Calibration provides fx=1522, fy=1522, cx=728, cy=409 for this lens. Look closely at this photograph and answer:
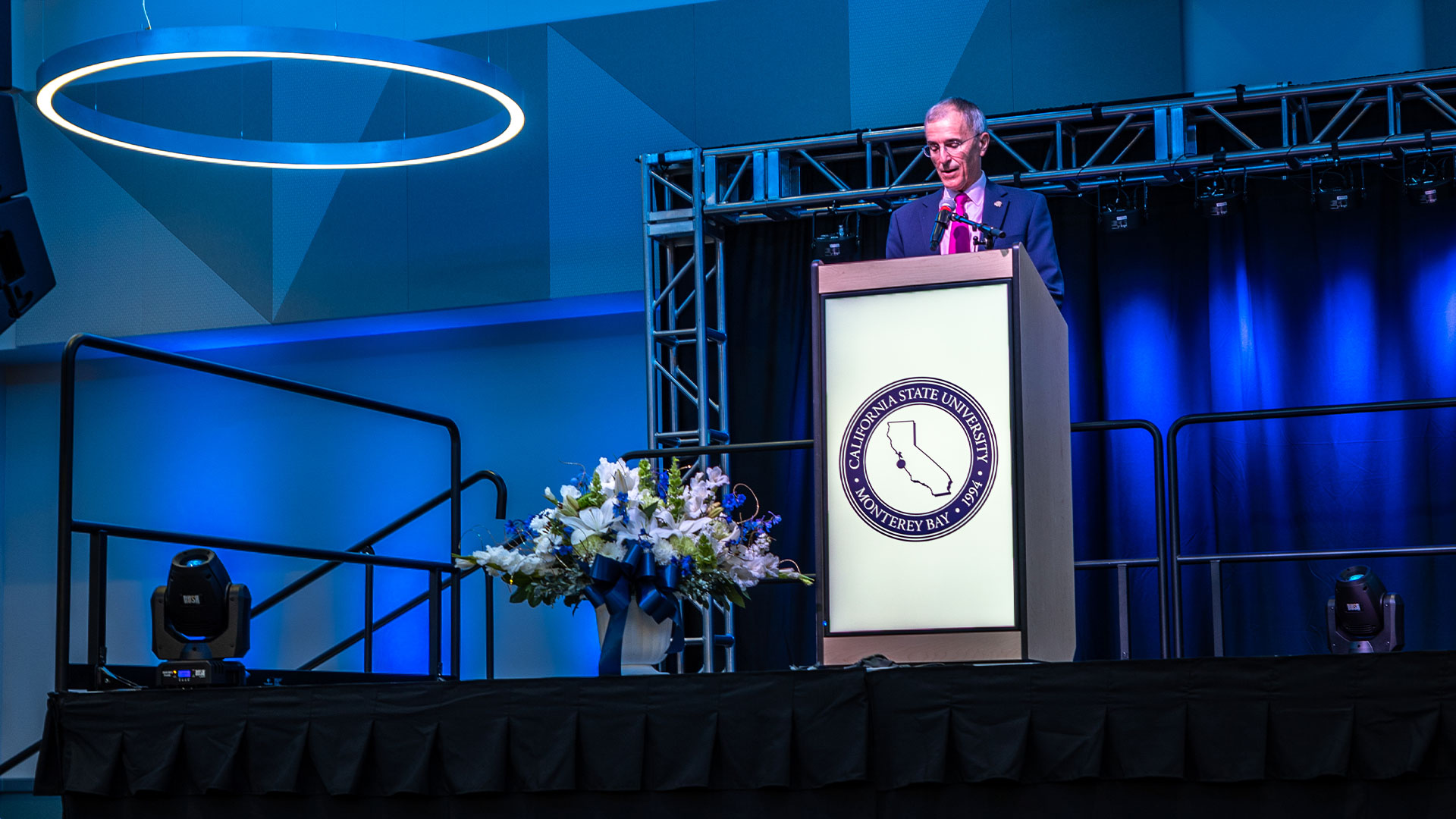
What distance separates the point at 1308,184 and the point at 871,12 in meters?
2.35

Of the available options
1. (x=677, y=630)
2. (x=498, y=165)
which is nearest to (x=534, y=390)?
(x=498, y=165)

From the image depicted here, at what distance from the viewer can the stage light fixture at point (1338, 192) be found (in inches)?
263

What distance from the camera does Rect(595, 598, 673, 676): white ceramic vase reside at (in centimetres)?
318

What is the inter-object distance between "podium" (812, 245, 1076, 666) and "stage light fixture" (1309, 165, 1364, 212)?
494cm

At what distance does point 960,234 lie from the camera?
3049 mm

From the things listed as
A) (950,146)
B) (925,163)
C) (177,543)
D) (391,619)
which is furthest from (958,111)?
(391,619)

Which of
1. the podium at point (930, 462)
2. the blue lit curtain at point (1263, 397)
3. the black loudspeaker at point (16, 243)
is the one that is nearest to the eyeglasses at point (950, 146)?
the podium at point (930, 462)

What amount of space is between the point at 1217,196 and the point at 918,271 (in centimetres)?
498

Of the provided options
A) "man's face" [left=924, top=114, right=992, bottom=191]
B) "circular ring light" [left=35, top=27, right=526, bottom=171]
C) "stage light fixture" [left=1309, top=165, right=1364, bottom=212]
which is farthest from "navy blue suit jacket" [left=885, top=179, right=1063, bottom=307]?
"stage light fixture" [left=1309, top=165, right=1364, bottom=212]

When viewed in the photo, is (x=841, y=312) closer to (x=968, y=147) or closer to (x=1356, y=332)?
(x=968, y=147)

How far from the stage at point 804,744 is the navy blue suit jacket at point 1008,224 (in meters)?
1.08

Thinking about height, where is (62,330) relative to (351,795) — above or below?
above

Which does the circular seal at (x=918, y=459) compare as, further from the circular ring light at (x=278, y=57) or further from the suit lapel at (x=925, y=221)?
the circular ring light at (x=278, y=57)

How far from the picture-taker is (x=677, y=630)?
3.27 metres
